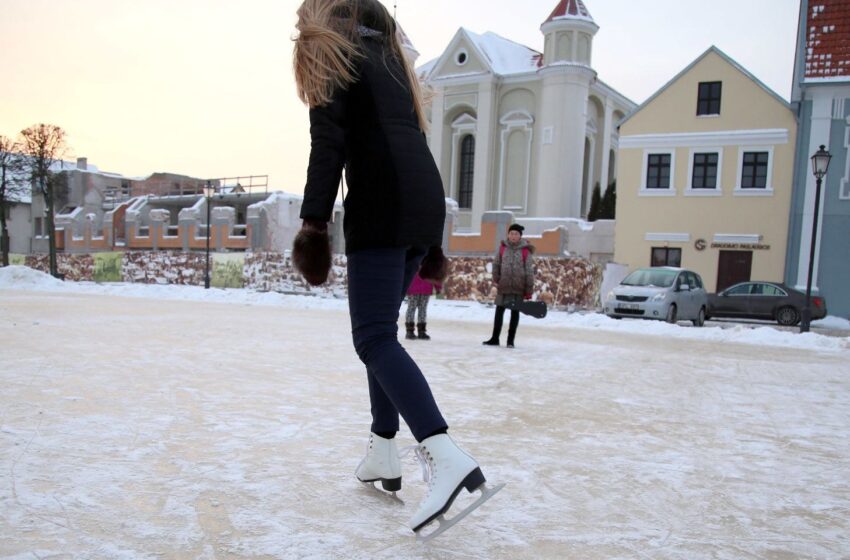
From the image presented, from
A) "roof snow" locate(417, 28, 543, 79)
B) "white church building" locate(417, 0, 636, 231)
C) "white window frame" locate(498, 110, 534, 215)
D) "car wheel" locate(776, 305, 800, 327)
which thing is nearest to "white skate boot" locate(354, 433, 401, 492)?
"car wheel" locate(776, 305, 800, 327)

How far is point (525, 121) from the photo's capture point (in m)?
33.9

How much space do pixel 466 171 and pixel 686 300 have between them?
2170cm

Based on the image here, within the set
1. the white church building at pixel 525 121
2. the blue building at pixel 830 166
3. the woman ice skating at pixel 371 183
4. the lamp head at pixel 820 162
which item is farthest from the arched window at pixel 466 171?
the woman ice skating at pixel 371 183

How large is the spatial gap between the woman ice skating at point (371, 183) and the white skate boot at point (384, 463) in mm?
372

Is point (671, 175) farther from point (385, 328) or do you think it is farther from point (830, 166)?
point (385, 328)

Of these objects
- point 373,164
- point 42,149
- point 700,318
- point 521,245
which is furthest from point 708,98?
point 42,149

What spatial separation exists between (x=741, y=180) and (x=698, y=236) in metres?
2.46

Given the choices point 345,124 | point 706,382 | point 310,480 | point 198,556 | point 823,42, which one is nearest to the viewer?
point 198,556

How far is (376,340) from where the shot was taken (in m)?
2.28

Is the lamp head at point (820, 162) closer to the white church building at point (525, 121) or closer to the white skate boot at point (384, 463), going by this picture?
the white skate boot at point (384, 463)

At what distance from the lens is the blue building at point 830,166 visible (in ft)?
71.3

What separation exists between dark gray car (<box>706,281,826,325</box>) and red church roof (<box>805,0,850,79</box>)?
8034 millimetres

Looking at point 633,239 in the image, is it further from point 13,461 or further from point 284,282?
point 13,461

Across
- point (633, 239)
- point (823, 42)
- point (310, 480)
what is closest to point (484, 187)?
point (633, 239)
